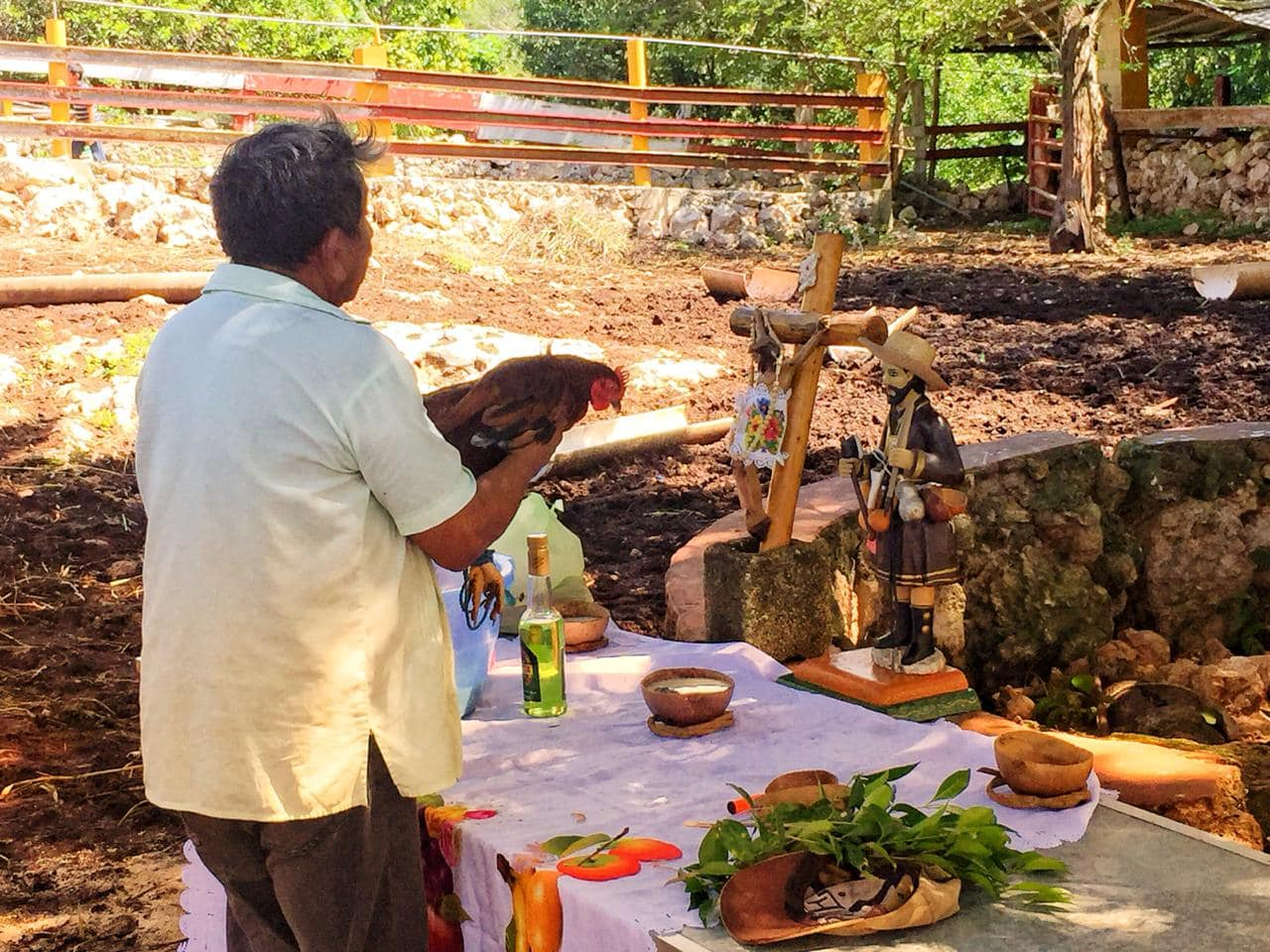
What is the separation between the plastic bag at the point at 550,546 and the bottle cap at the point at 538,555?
72 centimetres

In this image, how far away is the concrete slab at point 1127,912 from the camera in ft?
7.14

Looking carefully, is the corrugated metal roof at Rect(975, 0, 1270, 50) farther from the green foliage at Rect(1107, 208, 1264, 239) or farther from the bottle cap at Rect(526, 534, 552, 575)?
the bottle cap at Rect(526, 534, 552, 575)

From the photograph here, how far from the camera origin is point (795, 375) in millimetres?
3639

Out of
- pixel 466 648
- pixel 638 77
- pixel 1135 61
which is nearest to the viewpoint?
pixel 466 648

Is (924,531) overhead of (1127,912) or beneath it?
overhead

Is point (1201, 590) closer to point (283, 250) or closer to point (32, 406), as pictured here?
point (283, 250)

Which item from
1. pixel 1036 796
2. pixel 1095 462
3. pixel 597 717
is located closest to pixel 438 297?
pixel 1095 462

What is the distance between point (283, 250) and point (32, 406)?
5753 mm

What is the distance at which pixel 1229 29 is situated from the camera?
57.0ft

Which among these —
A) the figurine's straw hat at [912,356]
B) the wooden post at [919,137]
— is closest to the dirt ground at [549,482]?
the figurine's straw hat at [912,356]

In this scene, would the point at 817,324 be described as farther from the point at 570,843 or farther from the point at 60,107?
the point at 60,107

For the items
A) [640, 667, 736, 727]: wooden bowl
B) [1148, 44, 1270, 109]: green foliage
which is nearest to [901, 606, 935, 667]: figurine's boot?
[640, 667, 736, 727]: wooden bowl

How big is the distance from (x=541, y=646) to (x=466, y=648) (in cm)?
21

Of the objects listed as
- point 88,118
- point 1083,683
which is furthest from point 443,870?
point 88,118
